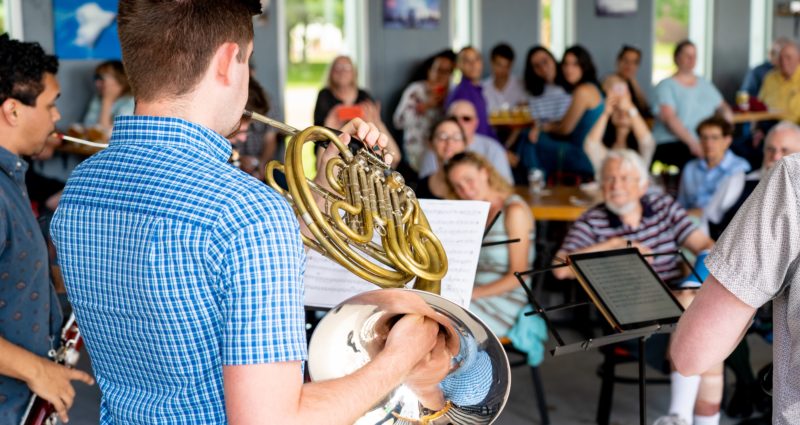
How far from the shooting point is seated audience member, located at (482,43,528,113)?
343 inches

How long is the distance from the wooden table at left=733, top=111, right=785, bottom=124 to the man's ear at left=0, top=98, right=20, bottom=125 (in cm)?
710

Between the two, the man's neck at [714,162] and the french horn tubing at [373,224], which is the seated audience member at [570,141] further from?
the french horn tubing at [373,224]

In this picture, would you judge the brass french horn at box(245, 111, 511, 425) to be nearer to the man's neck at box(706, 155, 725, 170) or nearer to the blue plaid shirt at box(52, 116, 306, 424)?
the blue plaid shirt at box(52, 116, 306, 424)

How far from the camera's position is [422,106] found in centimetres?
827

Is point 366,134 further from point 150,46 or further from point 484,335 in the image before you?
point 150,46

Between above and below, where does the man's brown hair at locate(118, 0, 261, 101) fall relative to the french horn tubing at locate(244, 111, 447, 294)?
above

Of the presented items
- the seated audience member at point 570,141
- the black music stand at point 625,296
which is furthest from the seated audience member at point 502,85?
the black music stand at point 625,296

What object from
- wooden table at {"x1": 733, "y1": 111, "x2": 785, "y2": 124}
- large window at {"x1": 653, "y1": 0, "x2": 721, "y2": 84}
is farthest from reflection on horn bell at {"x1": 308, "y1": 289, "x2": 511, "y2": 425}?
large window at {"x1": 653, "y1": 0, "x2": 721, "y2": 84}

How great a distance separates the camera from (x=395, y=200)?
1.66 meters

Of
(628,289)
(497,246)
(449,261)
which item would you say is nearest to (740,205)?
(497,246)

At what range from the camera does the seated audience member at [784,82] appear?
8.56 m

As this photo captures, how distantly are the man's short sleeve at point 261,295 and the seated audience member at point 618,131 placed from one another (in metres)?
5.42

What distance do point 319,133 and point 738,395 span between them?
313 centimetres

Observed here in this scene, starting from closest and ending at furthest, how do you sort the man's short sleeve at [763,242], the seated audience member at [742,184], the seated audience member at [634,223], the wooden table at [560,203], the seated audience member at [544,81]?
the man's short sleeve at [763,242] → the seated audience member at [634,223] → the seated audience member at [742,184] → the wooden table at [560,203] → the seated audience member at [544,81]
